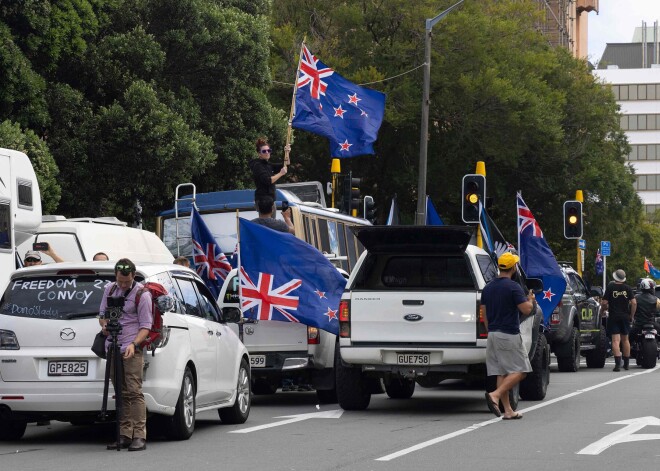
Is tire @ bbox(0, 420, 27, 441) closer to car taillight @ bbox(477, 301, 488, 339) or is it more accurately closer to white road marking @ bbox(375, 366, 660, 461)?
white road marking @ bbox(375, 366, 660, 461)

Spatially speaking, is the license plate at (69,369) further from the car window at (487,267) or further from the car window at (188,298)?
the car window at (487,267)

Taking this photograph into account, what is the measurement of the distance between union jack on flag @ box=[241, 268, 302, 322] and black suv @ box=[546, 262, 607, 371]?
8.34 m

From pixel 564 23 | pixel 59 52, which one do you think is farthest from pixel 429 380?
pixel 564 23

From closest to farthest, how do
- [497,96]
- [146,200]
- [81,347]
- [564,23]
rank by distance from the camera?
[81,347] < [146,200] < [497,96] < [564,23]

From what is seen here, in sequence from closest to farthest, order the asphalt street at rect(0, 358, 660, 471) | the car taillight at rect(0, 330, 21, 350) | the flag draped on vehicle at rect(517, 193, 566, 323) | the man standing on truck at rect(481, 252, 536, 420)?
the asphalt street at rect(0, 358, 660, 471) → the car taillight at rect(0, 330, 21, 350) → the man standing on truck at rect(481, 252, 536, 420) → the flag draped on vehicle at rect(517, 193, 566, 323)

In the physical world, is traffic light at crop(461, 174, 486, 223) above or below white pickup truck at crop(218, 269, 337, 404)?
above

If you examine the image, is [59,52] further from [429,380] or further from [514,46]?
[514,46]

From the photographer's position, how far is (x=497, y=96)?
4497cm

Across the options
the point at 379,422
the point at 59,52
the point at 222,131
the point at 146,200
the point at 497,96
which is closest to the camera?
the point at 379,422

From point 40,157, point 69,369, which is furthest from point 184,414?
point 40,157

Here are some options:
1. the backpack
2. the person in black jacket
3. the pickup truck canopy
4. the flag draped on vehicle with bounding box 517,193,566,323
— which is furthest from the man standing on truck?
the flag draped on vehicle with bounding box 517,193,566,323

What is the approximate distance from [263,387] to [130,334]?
7.77 m

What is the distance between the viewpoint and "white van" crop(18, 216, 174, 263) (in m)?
20.3

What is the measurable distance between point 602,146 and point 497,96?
10.3m
